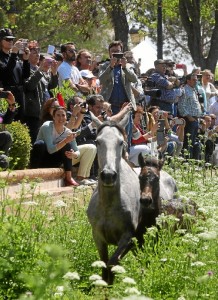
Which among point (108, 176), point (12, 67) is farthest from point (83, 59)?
point (108, 176)

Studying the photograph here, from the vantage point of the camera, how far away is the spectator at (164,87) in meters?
19.7

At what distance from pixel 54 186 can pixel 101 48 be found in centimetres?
5968

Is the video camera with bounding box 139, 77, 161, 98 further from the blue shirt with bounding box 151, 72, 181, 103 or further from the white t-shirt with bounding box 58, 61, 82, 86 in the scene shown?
the white t-shirt with bounding box 58, 61, 82, 86

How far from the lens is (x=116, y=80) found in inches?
655

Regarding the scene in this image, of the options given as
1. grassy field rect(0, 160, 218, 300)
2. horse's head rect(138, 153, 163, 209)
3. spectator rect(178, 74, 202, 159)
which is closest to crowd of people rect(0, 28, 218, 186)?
spectator rect(178, 74, 202, 159)

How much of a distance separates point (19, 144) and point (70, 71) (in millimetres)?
3167

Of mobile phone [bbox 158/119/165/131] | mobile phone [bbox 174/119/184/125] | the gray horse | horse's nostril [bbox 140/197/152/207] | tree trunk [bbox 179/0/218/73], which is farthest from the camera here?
tree trunk [bbox 179/0/218/73]

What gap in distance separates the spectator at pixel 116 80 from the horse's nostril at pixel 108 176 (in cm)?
702

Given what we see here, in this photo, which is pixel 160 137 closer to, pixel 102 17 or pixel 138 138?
pixel 138 138

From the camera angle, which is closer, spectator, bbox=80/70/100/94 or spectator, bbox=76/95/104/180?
spectator, bbox=76/95/104/180

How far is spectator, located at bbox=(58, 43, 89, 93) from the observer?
677 inches

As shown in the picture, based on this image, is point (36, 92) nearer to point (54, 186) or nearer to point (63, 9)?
point (54, 186)

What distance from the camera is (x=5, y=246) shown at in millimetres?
8102

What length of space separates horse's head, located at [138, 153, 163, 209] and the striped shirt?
1025cm
